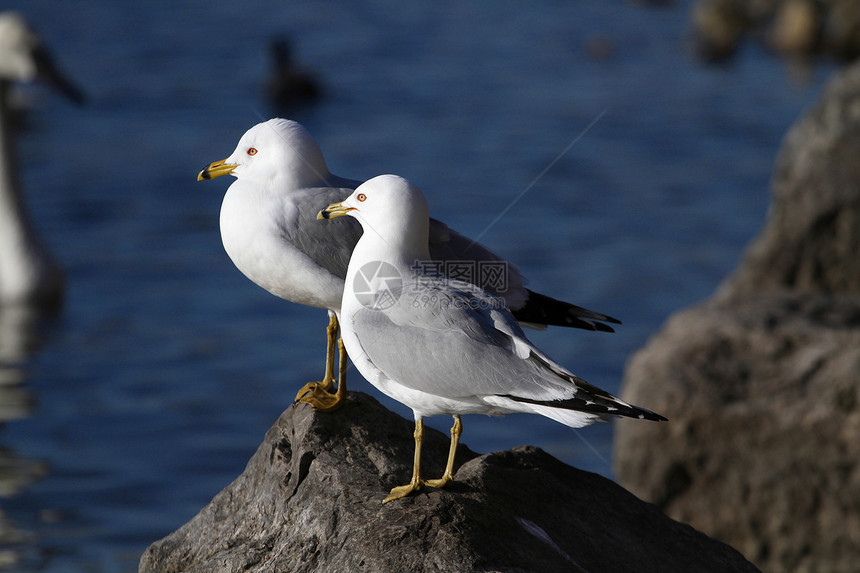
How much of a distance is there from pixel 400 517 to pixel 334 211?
1.19 m

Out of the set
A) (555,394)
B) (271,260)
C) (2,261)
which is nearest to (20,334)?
(2,261)

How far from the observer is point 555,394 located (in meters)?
3.77

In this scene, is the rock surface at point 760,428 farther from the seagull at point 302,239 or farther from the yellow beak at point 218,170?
the yellow beak at point 218,170

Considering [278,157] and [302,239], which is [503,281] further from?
[278,157]

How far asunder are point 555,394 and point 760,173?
632 inches

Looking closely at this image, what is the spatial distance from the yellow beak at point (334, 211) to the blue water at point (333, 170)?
1.50ft

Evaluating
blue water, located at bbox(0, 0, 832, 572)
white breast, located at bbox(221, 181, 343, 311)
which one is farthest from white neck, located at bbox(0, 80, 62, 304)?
white breast, located at bbox(221, 181, 343, 311)

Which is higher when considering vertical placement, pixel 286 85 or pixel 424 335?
pixel 286 85

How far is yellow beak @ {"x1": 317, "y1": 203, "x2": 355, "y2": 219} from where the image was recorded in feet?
14.0

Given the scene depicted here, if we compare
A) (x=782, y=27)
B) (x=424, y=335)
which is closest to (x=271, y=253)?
(x=424, y=335)

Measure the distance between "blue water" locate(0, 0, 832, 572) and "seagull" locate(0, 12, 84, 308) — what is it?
22.7 inches

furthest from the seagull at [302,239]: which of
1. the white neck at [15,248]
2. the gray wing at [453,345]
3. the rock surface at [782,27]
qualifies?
the rock surface at [782,27]

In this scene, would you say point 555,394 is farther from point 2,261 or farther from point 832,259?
point 2,261

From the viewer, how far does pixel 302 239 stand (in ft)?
14.8
